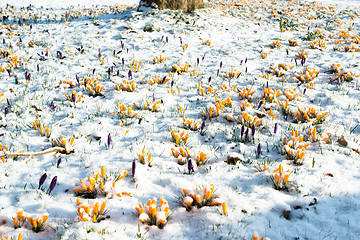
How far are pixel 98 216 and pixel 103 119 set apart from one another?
2423 millimetres

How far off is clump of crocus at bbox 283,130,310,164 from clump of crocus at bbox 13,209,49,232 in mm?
3094

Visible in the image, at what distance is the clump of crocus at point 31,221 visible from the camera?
2.30m

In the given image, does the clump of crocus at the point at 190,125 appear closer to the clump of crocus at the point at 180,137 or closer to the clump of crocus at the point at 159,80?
the clump of crocus at the point at 180,137

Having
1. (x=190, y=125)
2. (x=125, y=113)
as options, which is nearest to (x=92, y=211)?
(x=190, y=125)

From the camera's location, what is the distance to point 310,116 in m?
4.45

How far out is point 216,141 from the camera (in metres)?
4.03

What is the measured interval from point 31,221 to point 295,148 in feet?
11.3

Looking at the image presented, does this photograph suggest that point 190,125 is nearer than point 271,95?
Yes

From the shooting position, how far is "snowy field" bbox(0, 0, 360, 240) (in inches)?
95.8

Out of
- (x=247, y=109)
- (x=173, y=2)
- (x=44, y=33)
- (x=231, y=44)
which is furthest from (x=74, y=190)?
(x=173, y=2)

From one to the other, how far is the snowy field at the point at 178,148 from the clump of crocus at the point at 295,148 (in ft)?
0.06

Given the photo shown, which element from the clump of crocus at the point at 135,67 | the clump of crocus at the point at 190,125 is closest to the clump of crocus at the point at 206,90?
the clump of crocus at the point at 190,125

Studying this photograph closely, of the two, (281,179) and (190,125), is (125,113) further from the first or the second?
(281,179)

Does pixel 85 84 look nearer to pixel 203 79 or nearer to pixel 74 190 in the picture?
pixel 203 79
